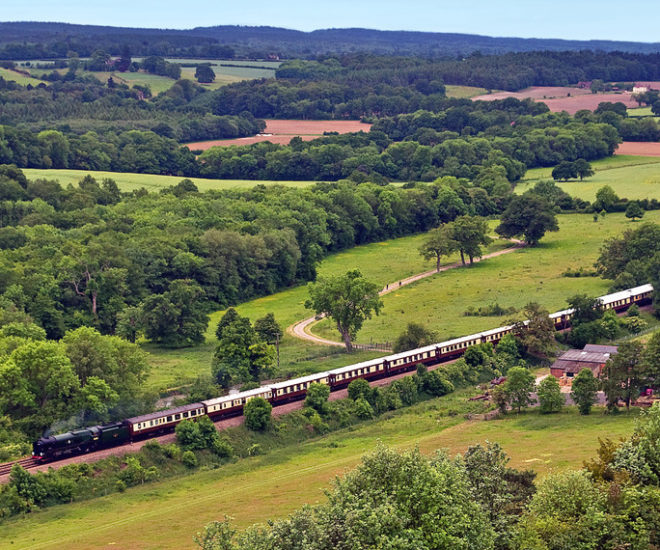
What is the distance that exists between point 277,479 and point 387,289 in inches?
2157

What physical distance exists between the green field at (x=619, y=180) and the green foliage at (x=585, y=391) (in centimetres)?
9185

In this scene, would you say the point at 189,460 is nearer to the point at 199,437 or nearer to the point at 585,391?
the point at 199,437

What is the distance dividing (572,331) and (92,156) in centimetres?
11723

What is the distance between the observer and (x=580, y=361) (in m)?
82.5

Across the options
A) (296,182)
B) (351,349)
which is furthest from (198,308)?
(296,182)

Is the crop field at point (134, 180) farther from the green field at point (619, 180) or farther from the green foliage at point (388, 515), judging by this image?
the green foliage at point (388, 515)

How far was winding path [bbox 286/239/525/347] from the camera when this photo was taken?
3775 inches

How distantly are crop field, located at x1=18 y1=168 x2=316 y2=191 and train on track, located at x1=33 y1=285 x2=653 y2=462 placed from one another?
82733mm

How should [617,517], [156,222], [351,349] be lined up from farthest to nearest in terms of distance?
[156,222]
[351,349]
[617,517]

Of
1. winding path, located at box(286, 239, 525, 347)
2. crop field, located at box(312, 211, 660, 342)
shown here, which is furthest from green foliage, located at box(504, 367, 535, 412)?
winding path, located at box(286, 239, 525, 347)

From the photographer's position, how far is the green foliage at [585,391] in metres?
72.4

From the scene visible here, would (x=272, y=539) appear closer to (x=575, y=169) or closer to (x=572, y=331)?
(x=572, y=331)

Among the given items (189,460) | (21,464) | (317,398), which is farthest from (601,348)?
(21,464)

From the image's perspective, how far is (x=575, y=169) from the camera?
593 feet
